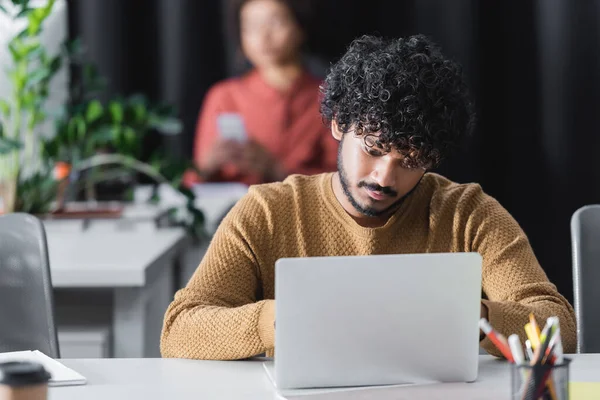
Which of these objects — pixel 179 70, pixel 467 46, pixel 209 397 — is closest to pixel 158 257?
pixel 209 397

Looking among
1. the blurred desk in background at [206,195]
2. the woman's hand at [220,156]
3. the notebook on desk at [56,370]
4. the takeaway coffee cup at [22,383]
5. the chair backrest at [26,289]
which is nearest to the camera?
the takeaway coffee cup at [22,383]

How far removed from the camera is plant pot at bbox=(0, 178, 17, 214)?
2.94m

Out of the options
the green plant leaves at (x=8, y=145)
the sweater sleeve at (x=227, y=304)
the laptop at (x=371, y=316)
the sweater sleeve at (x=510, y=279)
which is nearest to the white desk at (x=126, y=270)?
the green plant leaves at (x=8, y=145)

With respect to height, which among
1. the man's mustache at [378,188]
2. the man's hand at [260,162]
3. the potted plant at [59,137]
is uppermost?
the man's mustache at [378,188]

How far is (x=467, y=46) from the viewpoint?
4.21 m

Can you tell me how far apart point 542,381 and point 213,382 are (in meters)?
0.48

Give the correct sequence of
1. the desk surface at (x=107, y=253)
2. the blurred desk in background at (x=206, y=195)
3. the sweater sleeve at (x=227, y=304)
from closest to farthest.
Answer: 1. the sweater sleeve at (x=227, y=304)
2. the desk surface at (x=107, y=253)
3. the blurred desk in background at (x=206, y=195)

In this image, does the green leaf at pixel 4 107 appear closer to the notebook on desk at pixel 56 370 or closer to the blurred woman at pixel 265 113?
the blurred woman at pixel 265 113

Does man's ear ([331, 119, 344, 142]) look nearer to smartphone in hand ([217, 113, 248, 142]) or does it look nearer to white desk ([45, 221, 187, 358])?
white desk ([45, 221, 187, 358])

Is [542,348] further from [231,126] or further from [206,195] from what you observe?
[231,126]

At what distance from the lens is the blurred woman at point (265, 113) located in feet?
13.6

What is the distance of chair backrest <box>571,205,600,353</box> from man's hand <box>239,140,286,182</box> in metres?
2.51

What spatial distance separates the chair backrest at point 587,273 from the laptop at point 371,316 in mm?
573

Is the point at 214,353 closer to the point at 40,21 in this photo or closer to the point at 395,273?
the point at 395,273
